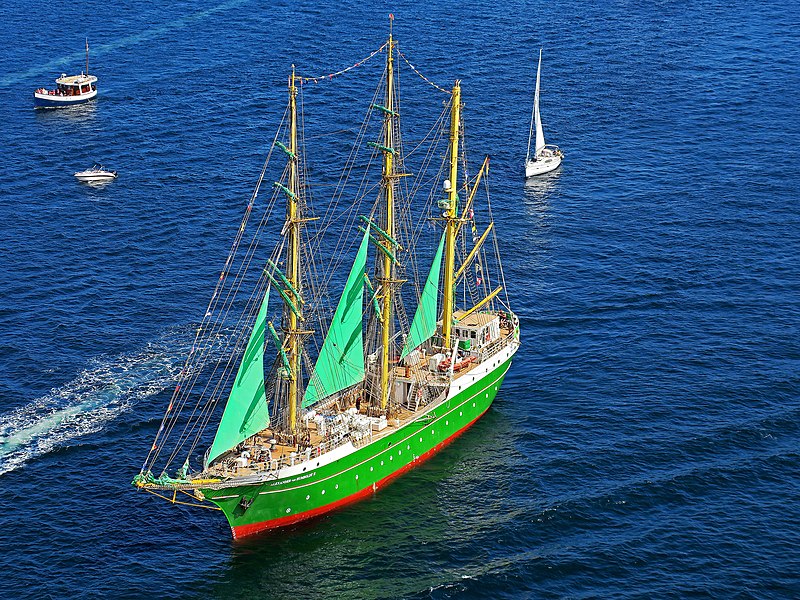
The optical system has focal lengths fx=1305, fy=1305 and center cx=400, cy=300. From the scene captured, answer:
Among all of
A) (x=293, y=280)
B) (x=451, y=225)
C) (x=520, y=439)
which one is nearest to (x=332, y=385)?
(x=293, y=280)

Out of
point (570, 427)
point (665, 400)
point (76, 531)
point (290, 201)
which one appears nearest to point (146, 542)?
point (76, 531)

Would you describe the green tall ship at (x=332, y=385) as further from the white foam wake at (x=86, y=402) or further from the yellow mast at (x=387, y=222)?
the white foam wake at (x=86, y=402)

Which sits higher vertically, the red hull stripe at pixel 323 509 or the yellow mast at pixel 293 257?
the yellow mast at pixel 293 257

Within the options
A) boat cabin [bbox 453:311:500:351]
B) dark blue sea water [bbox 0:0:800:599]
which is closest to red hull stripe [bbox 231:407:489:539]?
dark blue sea water [bbox 0:0:800:599]

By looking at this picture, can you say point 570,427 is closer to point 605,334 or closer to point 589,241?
point 605,334

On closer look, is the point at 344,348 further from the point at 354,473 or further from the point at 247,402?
the point at 247,402

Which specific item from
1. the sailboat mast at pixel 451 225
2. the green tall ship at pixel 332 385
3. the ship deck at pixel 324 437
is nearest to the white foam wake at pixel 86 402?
the green tall ship at pixel 332 385
